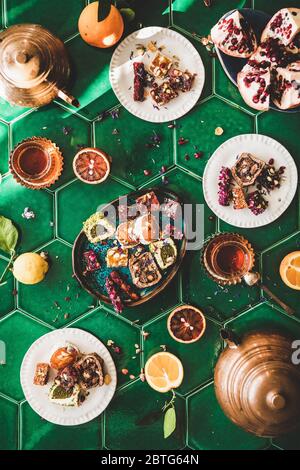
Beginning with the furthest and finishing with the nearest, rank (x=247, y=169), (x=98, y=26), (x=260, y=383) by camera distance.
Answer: (x=247, y=169) < (x=98, y=26) < (x=260, y=383)

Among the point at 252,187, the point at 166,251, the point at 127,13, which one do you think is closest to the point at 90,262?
the point at 166,251

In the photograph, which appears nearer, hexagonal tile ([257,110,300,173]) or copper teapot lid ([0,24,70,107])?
copper teapot lid ([0,24,70,107])

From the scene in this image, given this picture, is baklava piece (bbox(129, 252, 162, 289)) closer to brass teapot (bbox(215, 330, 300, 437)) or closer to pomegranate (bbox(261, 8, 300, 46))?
brass teapot (bbox(215, 330, 300, 437))

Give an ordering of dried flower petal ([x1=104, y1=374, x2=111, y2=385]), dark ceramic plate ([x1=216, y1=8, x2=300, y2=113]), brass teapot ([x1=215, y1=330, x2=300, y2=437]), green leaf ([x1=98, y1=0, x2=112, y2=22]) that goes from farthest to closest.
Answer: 1. dried flower petal ([x1=104, y1=374, x2=111, y2=385])
2. dark ceramic plate ([x1=216, y1=8, x2=300, y2=113])
3. green leaf ([x1=98, y1=0, x2=112, y2=22])
4. brass teapot ([x1=215, y1=330, x2=300, y2=437])

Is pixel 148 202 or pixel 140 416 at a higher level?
pixel 148 202

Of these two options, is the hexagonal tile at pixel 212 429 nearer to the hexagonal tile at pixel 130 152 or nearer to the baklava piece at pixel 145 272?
the baklava piece at pixel 145 272

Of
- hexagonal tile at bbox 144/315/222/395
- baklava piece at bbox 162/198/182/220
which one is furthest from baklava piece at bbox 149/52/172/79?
hexagonal tile at bbox 144/315/222/395

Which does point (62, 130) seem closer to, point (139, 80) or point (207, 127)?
point (139, 80)
